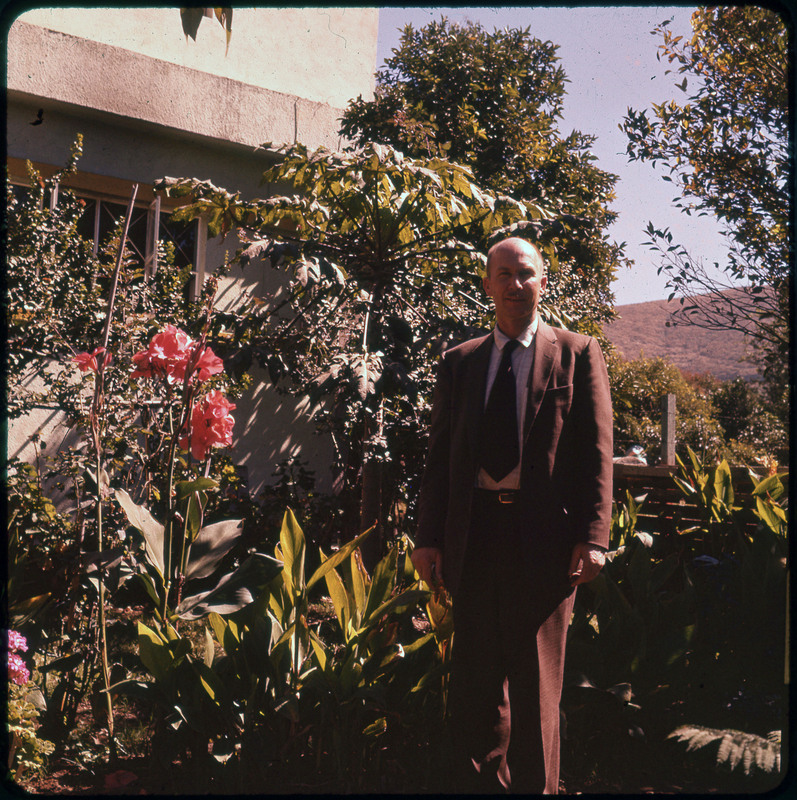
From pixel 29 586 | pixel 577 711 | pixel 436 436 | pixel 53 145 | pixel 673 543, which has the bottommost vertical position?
pixel 577 711

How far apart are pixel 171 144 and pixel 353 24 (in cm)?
210

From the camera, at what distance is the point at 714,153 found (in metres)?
4.16

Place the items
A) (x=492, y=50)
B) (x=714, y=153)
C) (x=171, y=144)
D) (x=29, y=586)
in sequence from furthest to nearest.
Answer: (x=492, y=50) < (x=171, y=144) < (x=714, y=153) < (x=29, y=586)

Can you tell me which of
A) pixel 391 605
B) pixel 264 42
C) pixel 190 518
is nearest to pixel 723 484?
pixel 391 605

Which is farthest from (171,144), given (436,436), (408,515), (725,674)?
(725,674)

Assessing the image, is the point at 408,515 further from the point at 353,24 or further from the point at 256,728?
the point at 353,24

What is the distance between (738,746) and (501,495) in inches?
45.3

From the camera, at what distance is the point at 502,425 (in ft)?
7.14

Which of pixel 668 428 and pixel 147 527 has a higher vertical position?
pixel 668 428

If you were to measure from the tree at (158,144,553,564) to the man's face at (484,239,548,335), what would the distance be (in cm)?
129

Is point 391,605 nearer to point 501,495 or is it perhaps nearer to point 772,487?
point 501,495

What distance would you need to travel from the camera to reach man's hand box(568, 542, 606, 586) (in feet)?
6.67

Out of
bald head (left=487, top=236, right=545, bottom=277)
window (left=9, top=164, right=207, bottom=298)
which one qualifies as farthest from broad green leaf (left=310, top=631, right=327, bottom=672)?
window (left=9, top=164, right=207, bottom=298)

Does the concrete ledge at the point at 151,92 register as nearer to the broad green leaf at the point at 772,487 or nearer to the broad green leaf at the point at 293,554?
the broad green leaf at the point at 293,554
